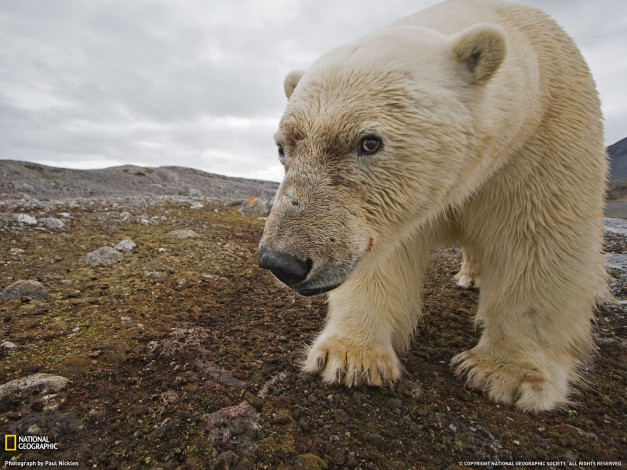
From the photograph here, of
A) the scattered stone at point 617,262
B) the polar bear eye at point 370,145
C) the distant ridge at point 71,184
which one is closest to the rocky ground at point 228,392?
the scattered stone at point 617,262

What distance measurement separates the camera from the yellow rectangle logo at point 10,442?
1421 millimetres

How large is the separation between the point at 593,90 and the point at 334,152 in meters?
1.99

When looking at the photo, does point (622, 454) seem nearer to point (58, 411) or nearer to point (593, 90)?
point (593, 90)

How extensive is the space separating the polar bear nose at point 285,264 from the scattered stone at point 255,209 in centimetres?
811

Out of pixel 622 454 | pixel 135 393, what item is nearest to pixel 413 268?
pixel 622 454

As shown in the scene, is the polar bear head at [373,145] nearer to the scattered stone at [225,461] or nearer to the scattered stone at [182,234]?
the scattered stone at [225,461]

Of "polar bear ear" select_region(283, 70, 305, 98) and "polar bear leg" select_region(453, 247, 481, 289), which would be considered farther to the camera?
"polar bear leg" select_region(453, 247, 481, 289)

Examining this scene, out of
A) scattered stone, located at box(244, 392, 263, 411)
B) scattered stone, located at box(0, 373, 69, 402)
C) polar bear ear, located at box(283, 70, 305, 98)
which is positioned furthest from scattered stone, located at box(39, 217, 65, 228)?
scattered stone, located at box(244, 392, 263, 411)

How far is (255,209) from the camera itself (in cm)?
988

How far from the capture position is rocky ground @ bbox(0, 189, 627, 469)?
1537 millimetres

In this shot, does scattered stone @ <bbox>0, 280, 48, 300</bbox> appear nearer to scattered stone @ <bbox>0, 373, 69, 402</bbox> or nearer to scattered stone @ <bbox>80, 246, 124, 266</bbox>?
scattered stone @ <bbox>80, 246, 124, 266</bbox>

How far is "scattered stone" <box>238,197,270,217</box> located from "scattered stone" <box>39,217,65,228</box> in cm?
484

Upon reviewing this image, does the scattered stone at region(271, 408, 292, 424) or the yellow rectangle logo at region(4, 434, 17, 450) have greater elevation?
the yellow rectangle logo at region(4, 434, 17, 450)

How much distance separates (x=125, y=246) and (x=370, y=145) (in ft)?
11.7
